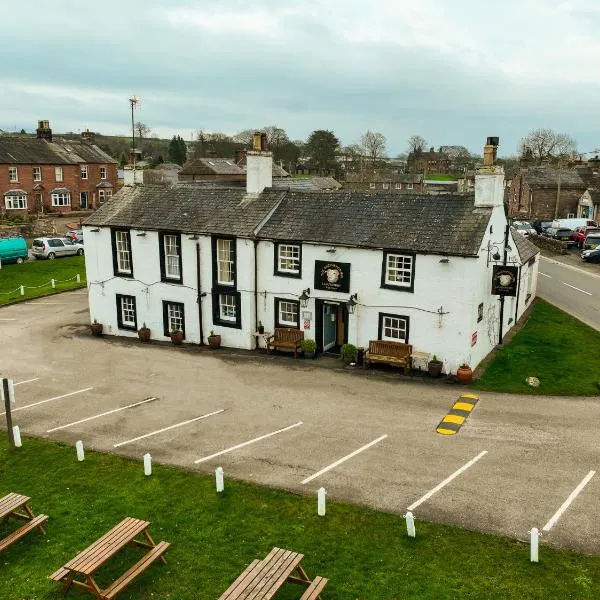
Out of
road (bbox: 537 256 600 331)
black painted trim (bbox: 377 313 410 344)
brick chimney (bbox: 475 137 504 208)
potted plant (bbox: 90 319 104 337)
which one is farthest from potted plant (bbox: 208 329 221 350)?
road (bbox: 537 256 600 331)

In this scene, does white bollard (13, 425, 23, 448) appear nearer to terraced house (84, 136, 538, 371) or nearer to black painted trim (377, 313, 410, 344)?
terraced house (84, 136, 538, 371)

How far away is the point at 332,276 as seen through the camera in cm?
2478

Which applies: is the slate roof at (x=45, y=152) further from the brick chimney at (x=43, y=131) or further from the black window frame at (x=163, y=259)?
the black window frame at (x=163, y=259)

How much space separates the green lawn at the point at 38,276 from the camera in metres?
39.2

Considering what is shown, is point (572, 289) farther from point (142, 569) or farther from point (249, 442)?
point (142, 569)

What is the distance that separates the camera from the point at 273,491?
48.8 ft

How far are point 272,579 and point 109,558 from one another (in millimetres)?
3565

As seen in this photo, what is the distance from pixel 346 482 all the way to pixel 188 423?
6.23 meters

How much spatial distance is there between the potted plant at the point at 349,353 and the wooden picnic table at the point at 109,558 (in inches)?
517

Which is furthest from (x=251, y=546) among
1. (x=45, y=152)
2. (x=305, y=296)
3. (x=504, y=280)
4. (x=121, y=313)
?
(x=45, y=152)

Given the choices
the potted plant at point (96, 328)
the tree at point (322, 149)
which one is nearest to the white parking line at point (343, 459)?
the potted plant at point (96, 328)

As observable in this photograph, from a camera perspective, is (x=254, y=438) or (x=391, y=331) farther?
(x=391, y=331)

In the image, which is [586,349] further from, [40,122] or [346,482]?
[40,122]

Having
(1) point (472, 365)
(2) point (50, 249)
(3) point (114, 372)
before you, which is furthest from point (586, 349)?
(2) point (50, 249)
